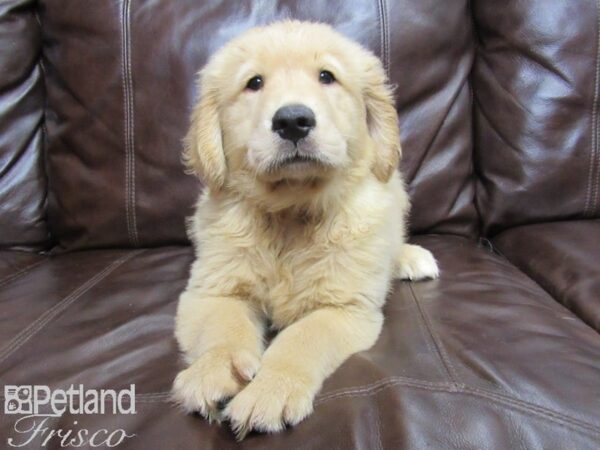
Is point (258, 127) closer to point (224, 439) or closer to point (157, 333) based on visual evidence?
point (157, 333)

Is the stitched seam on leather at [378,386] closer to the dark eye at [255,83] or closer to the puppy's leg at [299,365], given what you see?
the puppy's leg at [299,365]

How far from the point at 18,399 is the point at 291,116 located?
0.84 meters

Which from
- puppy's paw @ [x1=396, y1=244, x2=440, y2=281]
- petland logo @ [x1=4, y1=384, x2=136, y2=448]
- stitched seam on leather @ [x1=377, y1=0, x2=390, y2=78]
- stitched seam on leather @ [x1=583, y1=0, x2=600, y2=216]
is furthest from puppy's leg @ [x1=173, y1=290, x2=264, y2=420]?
stitched seam on leather @ [x1=583, y1=0, x2=600, y2=216]

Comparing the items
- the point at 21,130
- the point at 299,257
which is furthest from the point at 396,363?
the point at 21,130

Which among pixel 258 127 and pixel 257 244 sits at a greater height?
pixel 258 127

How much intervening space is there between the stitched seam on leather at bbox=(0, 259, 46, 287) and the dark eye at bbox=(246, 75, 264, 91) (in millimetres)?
1013

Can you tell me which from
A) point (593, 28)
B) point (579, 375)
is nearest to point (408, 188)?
point (593, 28)

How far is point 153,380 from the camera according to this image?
3.78ft

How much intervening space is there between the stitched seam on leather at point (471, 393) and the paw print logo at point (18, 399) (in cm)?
58

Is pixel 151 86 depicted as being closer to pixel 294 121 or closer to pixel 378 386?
pixel 294 121

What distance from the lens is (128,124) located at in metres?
2.10

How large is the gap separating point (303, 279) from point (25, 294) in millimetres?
851

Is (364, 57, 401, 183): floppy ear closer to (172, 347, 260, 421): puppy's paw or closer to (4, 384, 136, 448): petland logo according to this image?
(172, 347, 260, 421): puppy's paw

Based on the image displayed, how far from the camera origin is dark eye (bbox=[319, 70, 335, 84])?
1.51 metres
